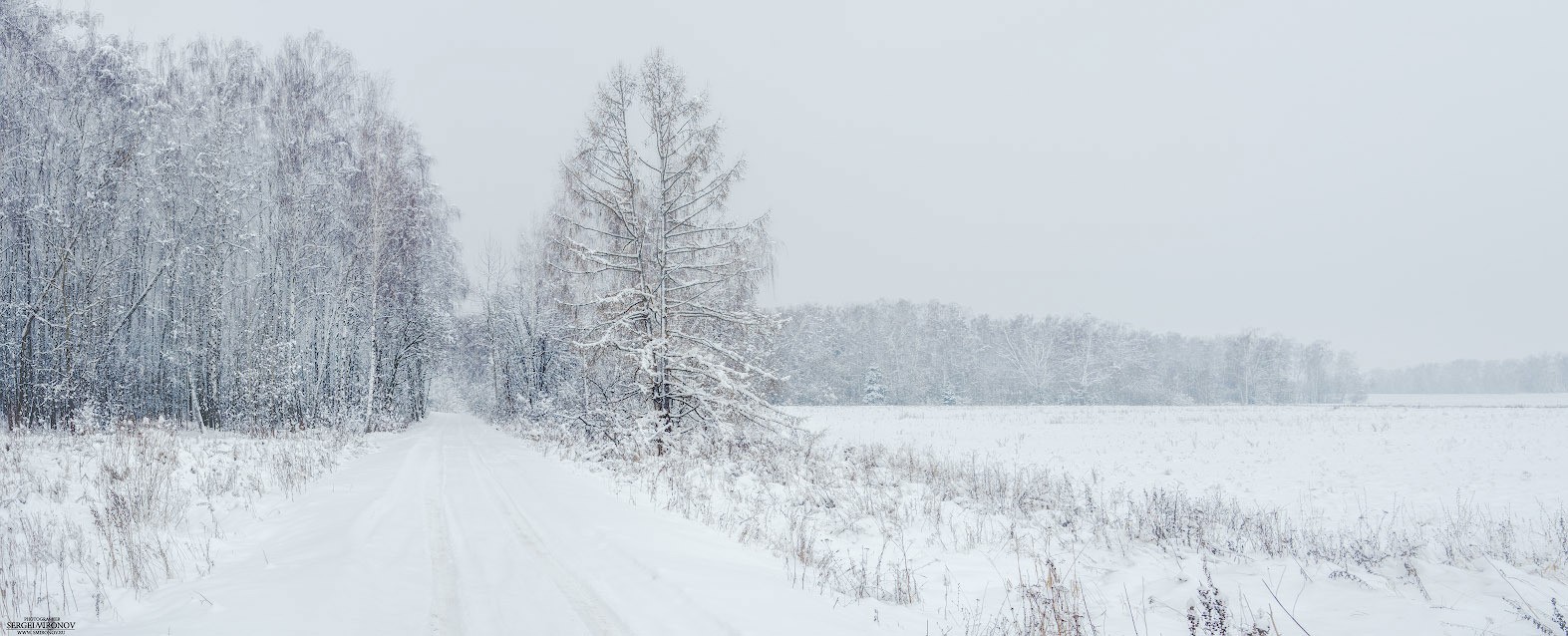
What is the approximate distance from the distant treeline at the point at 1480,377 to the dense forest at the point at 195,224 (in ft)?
539

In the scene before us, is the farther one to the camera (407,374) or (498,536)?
(407,374)

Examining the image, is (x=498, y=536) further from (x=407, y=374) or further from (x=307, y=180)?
(x=407, y=374)

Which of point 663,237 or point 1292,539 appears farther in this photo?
point 663,237

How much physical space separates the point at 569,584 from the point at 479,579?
0.70 metres

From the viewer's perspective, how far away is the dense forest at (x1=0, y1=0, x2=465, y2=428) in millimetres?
16750

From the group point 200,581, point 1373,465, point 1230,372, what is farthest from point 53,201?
point 1230,372

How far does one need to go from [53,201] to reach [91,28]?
5.46m

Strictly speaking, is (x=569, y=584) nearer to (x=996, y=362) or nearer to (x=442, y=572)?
(x=442, y=572)

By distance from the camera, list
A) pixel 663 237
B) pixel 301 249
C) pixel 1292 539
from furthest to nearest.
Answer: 1. pixel 301 249
2. pixel 663 237
3. pixel 1292 539

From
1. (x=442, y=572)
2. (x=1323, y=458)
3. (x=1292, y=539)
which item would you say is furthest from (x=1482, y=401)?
(x=442, y=572)

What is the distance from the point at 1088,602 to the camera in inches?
210

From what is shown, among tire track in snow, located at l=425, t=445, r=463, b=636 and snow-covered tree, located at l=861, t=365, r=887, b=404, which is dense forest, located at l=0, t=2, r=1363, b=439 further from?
snow-covered tree, located at l=861, t=365, r=887, b=404

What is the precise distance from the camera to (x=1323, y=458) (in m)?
16.6

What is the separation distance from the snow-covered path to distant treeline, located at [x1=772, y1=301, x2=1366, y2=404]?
181 ft
